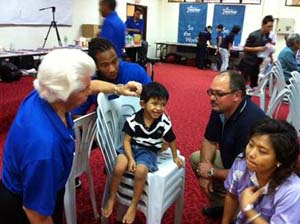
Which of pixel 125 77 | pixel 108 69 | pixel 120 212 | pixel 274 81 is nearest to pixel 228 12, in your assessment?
pixel 274 81

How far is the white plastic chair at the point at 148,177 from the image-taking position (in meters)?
1.71

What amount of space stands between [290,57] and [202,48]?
5821 millimetres

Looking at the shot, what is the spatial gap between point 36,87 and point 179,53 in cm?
1058

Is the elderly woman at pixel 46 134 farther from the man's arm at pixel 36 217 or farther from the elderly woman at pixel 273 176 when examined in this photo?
the elderly woman at pixel 273 176

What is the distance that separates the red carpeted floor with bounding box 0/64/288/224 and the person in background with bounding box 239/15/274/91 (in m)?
0.87

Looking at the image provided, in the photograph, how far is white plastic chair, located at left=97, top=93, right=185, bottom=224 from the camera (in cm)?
171

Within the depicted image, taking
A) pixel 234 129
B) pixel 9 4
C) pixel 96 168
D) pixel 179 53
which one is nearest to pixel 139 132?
pixel 234 129

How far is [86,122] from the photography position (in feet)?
6.06

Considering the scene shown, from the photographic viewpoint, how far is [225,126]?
1857 mm

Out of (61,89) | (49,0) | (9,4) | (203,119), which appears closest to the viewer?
(61,89)

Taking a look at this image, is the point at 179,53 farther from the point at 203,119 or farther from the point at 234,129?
the point at 234,129

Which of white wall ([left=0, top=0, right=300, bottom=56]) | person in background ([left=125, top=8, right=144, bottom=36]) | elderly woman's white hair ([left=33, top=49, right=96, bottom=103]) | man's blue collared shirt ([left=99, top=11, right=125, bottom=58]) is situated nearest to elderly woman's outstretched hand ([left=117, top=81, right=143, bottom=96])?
elderly woman's white hair ([left=33, top=49, right=96, bottom=103])

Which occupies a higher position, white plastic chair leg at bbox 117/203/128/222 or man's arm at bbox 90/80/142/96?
man's arm at bbox 90/80/142/96

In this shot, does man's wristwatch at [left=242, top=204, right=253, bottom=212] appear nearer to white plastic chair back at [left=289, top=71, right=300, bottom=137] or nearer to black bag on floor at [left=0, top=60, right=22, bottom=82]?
white plastic chair back at [left=289, top=71, right=300, bottom=137]
